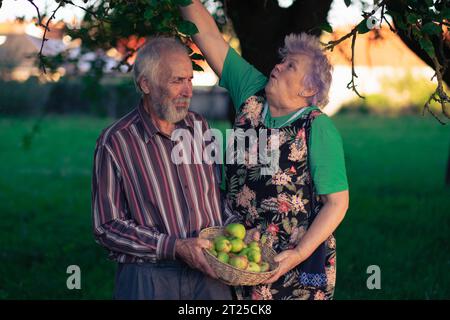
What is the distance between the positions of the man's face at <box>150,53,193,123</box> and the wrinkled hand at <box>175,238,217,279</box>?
21.1 inches

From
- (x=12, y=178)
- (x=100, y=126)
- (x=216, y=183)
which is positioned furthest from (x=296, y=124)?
(x=100, y=126)

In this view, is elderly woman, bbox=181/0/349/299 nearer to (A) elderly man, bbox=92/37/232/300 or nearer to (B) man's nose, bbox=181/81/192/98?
(A) elderly man, bbox=92/37/232/300

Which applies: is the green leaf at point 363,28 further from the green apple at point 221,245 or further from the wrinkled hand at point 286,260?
the green apple at point 221,245

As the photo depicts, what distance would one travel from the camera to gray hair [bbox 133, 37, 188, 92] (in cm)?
350

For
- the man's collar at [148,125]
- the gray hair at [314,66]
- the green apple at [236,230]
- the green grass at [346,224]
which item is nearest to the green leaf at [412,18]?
the gray hair at [314,66]

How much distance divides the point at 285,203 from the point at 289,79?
1.80ft

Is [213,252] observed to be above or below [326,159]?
below

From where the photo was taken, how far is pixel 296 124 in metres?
3.55

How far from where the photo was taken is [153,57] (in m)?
3.51

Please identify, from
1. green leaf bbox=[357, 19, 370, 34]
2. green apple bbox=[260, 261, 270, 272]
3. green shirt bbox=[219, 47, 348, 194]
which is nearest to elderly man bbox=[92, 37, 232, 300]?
green apple bbox=[260, 261, 270, 272]

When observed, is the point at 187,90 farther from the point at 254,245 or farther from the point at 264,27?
the point at 264,27

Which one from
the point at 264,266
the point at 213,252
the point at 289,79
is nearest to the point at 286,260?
the point at 264,266

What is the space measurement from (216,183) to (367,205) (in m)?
6.96
